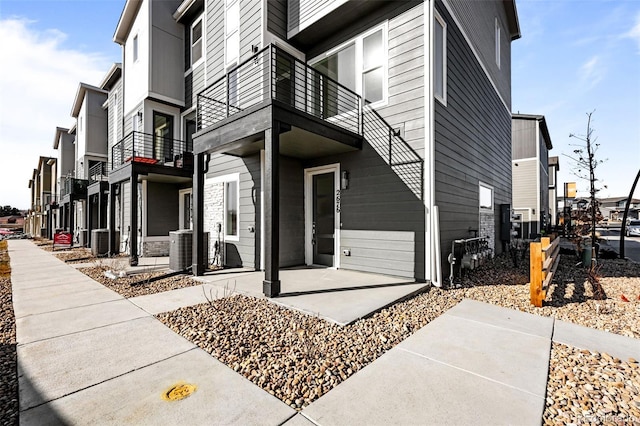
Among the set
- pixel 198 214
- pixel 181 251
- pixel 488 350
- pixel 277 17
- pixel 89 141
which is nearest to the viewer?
pixel 488 350

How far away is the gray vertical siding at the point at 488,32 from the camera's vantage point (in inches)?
294

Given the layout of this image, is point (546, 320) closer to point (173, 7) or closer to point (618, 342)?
point (618, 342)

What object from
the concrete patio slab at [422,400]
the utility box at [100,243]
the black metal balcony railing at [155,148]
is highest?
the black metal balcony railing at [155,148]

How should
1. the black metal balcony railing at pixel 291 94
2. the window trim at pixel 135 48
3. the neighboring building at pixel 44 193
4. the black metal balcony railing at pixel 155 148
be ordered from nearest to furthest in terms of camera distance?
1. the black metal balcony railing at pixel 291 94
2. the black metal balcony railing at pixel 155 148
3. the window trim at pixel 135 48
4. the neighboring building at pixel 44 193

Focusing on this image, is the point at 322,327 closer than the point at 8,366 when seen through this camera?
No

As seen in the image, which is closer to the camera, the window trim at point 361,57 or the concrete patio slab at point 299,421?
the concrete patio slab at point 299,421

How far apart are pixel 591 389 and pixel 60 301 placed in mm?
6949

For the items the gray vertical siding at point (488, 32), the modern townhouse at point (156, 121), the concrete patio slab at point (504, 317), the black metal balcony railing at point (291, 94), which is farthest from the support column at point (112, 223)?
the gray vertical siding at point (488, 32)

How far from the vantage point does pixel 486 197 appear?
9188 millimetres

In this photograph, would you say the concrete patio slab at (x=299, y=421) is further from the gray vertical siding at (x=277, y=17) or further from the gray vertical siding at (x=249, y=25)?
the gray vertical siding at (x=277, y=17)

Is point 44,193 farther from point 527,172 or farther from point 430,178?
point 527,172

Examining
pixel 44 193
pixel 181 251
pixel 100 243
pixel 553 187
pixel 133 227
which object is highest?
pixel 553 187

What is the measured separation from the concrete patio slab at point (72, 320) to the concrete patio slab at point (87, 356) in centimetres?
21

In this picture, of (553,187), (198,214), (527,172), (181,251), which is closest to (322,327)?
(198,214)
